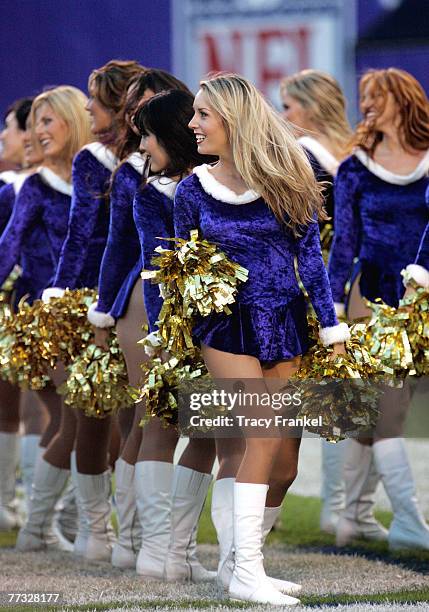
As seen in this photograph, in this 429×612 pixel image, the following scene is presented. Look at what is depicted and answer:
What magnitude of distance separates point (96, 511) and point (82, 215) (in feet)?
3.96

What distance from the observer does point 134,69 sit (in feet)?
18.9

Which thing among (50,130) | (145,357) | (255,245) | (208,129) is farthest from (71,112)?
(255,245)

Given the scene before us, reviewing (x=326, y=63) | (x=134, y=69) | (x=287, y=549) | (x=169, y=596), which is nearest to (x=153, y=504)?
(x=169, y=596)

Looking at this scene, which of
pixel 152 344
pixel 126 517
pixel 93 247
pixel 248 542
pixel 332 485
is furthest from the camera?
pixel 332 485

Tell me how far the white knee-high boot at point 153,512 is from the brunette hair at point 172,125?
109 centimetres

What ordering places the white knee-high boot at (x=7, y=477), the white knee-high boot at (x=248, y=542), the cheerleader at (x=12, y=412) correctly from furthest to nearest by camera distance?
1. the white knee-high boot at (x=7, y=477)
2. the cheerleader at (x=12, y=412)
3. the white knee-high boot at (x=248, y=542)

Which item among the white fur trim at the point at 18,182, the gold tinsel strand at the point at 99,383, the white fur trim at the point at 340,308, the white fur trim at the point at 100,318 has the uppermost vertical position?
the white fur trim at the point at 18,182

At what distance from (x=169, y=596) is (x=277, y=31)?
262 inches

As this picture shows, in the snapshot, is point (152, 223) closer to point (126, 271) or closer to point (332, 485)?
point (126, 271)

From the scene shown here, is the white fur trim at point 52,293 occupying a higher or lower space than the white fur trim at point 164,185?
lower

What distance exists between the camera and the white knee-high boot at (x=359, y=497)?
613 centimetres

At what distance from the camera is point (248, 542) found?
448cm

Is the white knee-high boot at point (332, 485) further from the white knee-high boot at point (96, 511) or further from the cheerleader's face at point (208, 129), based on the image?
the cheerleader's face at point (208, 129)

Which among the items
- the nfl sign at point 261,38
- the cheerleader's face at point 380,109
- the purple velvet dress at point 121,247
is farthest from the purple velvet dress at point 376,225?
the nfl sign at point 261,38
